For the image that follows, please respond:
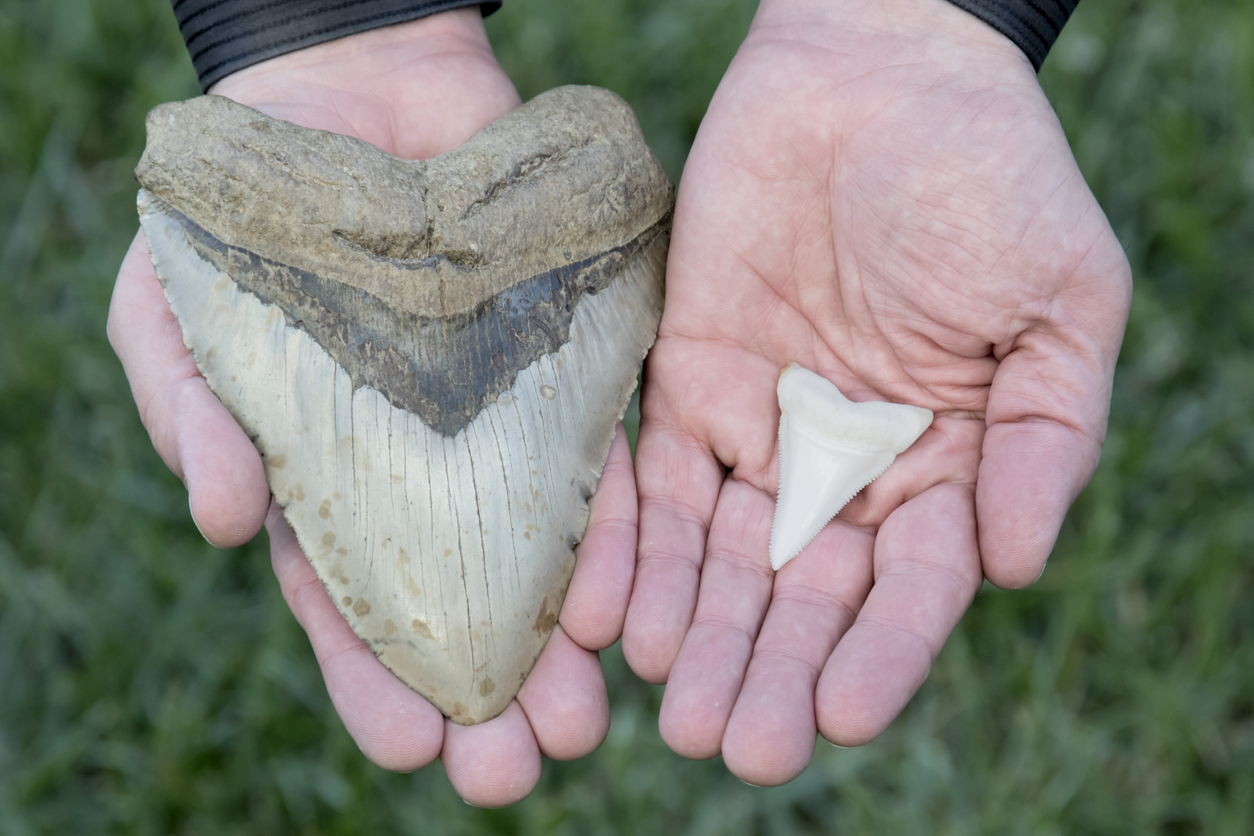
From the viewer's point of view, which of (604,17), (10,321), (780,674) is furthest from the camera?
(604,17)

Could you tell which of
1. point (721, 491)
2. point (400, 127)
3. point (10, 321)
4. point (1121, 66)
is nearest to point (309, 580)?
point (721, 491)

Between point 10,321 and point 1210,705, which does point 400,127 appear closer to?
point 10,321

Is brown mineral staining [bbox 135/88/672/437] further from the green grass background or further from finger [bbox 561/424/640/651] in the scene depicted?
the green grass background

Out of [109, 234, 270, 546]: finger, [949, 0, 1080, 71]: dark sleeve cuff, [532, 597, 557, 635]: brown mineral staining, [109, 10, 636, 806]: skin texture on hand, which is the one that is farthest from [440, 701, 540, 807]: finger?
[949, 0, 1080, 71]: dark sleeve cuff

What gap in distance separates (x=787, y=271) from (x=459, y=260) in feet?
2.13

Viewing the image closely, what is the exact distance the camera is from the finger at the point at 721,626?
1816 millimetres

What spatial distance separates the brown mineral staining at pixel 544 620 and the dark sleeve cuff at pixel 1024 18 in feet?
4.54

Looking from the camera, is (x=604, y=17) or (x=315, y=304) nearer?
(x=315, y=304)

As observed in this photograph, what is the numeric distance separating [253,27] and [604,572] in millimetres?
1380

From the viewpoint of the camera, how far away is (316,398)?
1.99 m

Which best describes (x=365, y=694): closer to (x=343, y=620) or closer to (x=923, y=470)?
(x=343, y=620)

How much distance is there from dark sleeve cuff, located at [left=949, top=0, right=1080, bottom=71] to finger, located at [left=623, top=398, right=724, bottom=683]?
0.99 metres

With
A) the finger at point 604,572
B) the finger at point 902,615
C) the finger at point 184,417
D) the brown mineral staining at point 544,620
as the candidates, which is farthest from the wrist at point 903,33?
the finger at point 184,417

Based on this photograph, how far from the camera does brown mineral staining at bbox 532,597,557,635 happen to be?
1.99 m
